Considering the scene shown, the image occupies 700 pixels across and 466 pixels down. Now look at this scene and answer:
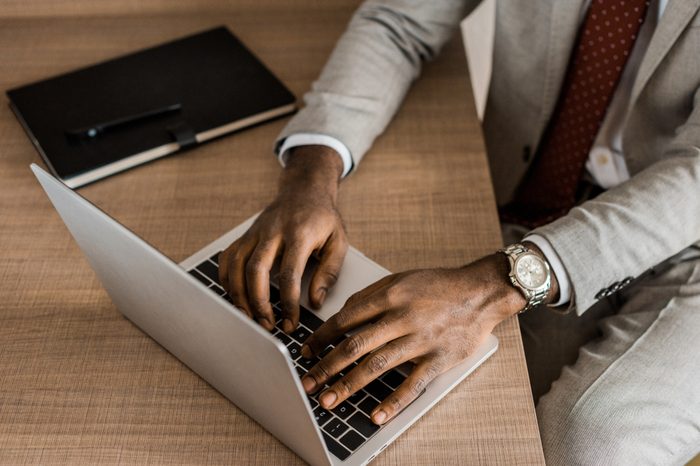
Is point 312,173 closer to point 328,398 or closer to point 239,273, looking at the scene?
point 239,273

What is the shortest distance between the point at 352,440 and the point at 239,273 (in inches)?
9.2

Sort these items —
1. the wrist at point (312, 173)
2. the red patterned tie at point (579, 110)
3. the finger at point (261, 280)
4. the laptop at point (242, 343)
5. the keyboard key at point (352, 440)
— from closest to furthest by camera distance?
the laptop at point (242, 343) < the keyboard key at point (352, 440) < the finger at point (261, 280) < the wrist at point (312, 173) < the red patterned tie at point (579, 110)

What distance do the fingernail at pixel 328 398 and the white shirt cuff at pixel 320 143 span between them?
0.37 m

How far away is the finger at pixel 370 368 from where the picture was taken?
74cm

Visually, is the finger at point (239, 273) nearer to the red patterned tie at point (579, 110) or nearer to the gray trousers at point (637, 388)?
the gray trousers at point (637, 388)

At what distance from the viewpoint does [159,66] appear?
1194 mm

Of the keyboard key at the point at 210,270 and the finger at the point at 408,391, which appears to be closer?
the finger at the point at 408,391

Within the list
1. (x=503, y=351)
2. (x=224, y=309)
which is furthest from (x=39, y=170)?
(x=503, y=351)

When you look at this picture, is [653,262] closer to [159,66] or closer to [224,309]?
[224,309]

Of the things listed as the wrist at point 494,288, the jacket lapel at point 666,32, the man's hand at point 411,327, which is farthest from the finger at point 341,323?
the jacket lapel at point 666,32

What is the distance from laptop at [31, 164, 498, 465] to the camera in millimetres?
617

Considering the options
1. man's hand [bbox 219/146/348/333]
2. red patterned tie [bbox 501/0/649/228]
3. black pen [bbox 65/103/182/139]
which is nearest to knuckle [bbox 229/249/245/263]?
man's hand [bbox 219/146/348/333]

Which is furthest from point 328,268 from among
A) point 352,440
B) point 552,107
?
point 552,107

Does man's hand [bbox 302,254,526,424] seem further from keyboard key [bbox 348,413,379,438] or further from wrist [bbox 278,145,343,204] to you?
wrist [bbox 278,145,343,204]
